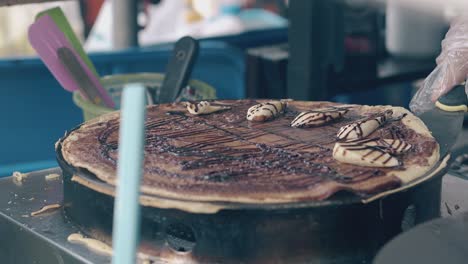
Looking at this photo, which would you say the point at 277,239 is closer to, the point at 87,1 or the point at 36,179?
the point at 36,179

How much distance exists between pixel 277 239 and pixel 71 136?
75 centimetres

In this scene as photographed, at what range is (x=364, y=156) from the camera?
182 centimetres

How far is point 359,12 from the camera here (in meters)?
4.61

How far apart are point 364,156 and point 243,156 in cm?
31

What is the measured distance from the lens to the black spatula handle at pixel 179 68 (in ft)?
9.02

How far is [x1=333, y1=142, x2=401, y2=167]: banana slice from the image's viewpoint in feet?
5.93

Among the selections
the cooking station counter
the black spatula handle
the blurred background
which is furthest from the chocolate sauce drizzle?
the blurred background

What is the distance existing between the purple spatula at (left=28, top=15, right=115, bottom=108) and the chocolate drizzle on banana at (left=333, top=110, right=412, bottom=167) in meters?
1.17

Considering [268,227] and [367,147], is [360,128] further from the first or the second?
[268,227]

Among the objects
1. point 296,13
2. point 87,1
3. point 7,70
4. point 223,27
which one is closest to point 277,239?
point 296,13

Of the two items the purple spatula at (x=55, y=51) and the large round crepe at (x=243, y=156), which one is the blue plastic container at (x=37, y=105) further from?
the large round crepe at (x=243, y=156)

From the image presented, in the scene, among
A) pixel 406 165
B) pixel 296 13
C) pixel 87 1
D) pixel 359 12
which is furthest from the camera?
pixel 87 1

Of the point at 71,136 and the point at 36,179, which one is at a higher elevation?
the point at 71,136

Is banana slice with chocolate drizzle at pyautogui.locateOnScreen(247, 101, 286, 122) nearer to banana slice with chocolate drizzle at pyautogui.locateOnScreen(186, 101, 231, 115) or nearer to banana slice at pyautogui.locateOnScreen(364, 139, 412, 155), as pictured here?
banana slice with chocolate drizzle at pyautogui.locateOnScreen(186, 101, 231, 115)
